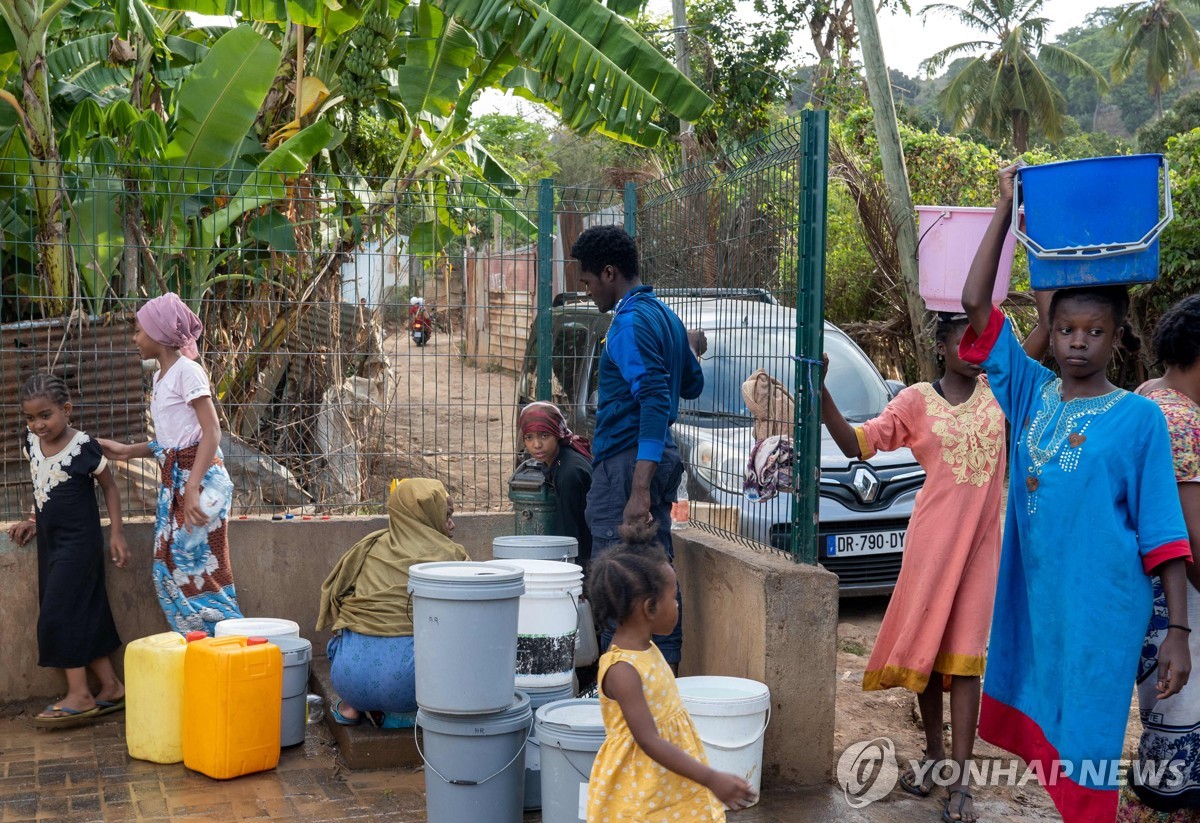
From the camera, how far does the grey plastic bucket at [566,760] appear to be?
3.92 m

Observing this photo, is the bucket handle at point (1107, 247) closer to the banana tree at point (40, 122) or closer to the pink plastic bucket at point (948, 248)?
the pink plastic bucket at point (948, 248)

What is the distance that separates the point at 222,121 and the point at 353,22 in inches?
62.0

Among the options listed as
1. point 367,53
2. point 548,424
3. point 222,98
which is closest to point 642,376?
point 548,424

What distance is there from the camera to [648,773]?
3104 millimetres

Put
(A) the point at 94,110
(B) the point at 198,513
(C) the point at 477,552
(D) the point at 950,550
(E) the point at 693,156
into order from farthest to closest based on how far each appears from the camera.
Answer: (E) the point at 693,156 < (A) the point at 94,110 < (C) the point at 477,552 < (B) the point at 198,513 < (D) the point at 950,550

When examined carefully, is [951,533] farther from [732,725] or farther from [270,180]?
[270,180]

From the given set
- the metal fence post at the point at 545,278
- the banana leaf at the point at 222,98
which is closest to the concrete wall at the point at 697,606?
the metal fence post at the point at 545,278

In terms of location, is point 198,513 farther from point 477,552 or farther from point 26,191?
point 26,191

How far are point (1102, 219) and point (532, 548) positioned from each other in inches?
115

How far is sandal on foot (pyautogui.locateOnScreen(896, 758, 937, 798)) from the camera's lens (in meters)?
A: 4.74

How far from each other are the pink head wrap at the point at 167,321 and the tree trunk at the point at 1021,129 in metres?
42.4

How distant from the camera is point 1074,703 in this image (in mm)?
3260

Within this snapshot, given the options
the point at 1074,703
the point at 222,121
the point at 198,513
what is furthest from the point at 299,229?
the point at 1074,703

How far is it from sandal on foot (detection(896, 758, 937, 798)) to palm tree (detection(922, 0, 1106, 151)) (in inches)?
1663
